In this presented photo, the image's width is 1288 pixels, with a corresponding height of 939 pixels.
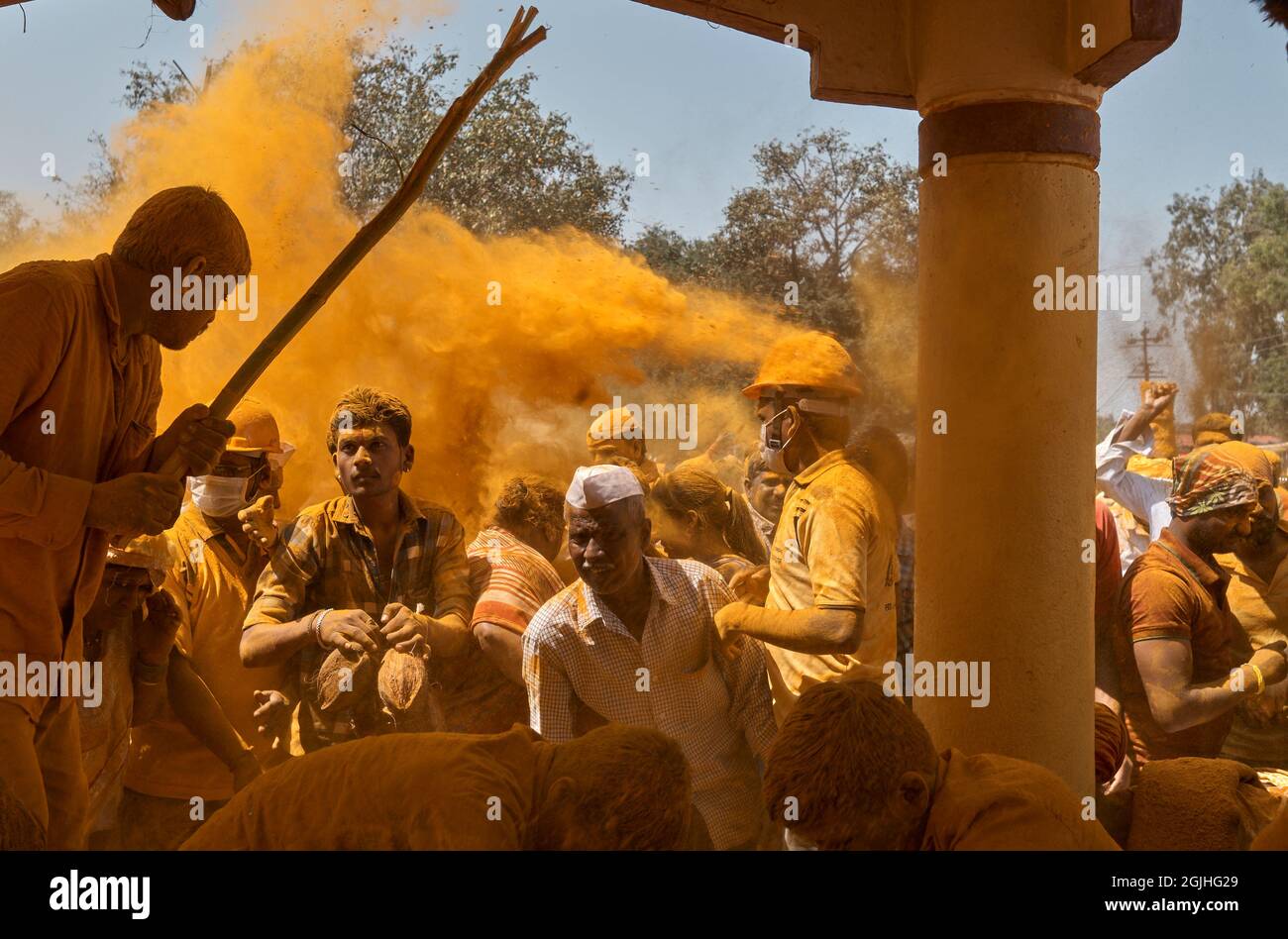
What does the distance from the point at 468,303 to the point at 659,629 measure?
295cm

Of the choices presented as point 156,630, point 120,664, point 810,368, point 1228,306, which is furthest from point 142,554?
point 1228,306

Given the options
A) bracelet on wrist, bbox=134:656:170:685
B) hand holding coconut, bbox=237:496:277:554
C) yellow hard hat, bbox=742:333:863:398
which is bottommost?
bracelet on wrist, bbox=134:656:170:685

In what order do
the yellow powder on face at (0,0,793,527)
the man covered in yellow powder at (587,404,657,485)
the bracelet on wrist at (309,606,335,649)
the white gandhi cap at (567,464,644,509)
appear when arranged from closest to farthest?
the white gandhi cap at (567,464,644,509), the bracelet on wrist at (309,606,335,649), the man covered in yellow powder at (587,404,657,485), the yellow powder on face at (0,0,793,527)

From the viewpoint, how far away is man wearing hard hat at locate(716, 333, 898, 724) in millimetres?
5141

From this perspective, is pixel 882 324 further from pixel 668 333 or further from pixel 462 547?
pixel 462 547

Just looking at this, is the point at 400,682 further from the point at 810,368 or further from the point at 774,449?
the point at 810,368

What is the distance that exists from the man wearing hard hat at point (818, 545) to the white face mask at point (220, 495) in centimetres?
210

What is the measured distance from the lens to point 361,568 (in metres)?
5.71

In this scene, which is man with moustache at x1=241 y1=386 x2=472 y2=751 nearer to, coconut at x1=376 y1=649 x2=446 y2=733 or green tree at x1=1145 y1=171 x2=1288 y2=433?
coconut at x1=376 y1=649 x2=446 y2=733

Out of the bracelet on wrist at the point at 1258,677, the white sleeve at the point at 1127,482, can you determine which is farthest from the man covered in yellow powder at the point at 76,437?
the white sleeve at the point at 1127,482

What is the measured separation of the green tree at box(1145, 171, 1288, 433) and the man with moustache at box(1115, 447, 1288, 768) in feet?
16.4

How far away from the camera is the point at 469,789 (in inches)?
122

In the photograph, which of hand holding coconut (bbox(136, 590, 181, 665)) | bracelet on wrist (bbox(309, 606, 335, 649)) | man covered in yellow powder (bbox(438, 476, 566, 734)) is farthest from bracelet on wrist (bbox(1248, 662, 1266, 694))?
hand holding coconut (bbox(136, 590, 181, 665))

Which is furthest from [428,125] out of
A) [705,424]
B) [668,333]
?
[705,424]
